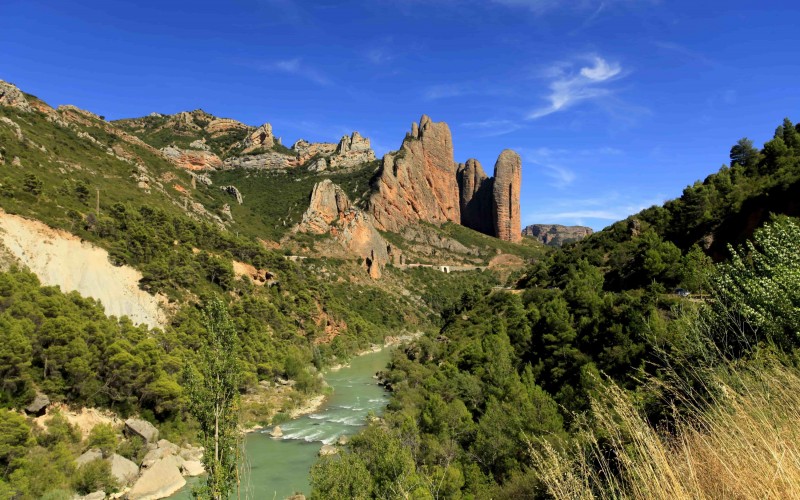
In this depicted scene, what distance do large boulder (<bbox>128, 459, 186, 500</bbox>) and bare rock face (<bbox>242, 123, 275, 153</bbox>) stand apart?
131459 mm

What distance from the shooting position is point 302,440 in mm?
29219

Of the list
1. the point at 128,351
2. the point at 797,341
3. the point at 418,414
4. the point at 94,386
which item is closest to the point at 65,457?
the point at 94,386

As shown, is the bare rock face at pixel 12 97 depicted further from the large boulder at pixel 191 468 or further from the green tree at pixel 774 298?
the green tree at pixel 774 298

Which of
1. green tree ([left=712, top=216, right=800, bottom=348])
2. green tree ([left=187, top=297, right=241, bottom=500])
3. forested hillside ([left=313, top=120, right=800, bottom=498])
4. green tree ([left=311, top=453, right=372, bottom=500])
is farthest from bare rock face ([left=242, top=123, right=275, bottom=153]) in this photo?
green tree ([left=712, top=216, right=800, bottom=348])

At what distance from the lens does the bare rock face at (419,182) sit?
130 meters

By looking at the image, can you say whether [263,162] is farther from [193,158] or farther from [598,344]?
[598,344]

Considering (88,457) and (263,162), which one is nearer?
(88,457)

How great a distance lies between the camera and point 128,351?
1129 inches

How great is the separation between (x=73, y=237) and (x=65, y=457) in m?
20.9

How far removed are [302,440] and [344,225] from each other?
252 feet

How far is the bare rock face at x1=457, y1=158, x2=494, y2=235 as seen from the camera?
515ft

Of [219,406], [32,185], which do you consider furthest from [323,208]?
[219,406]

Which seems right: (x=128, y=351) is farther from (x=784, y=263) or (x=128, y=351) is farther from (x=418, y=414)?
(x=784, y=263)

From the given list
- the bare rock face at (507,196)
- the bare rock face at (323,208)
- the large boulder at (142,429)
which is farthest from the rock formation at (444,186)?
the large boulder at (142,429)
